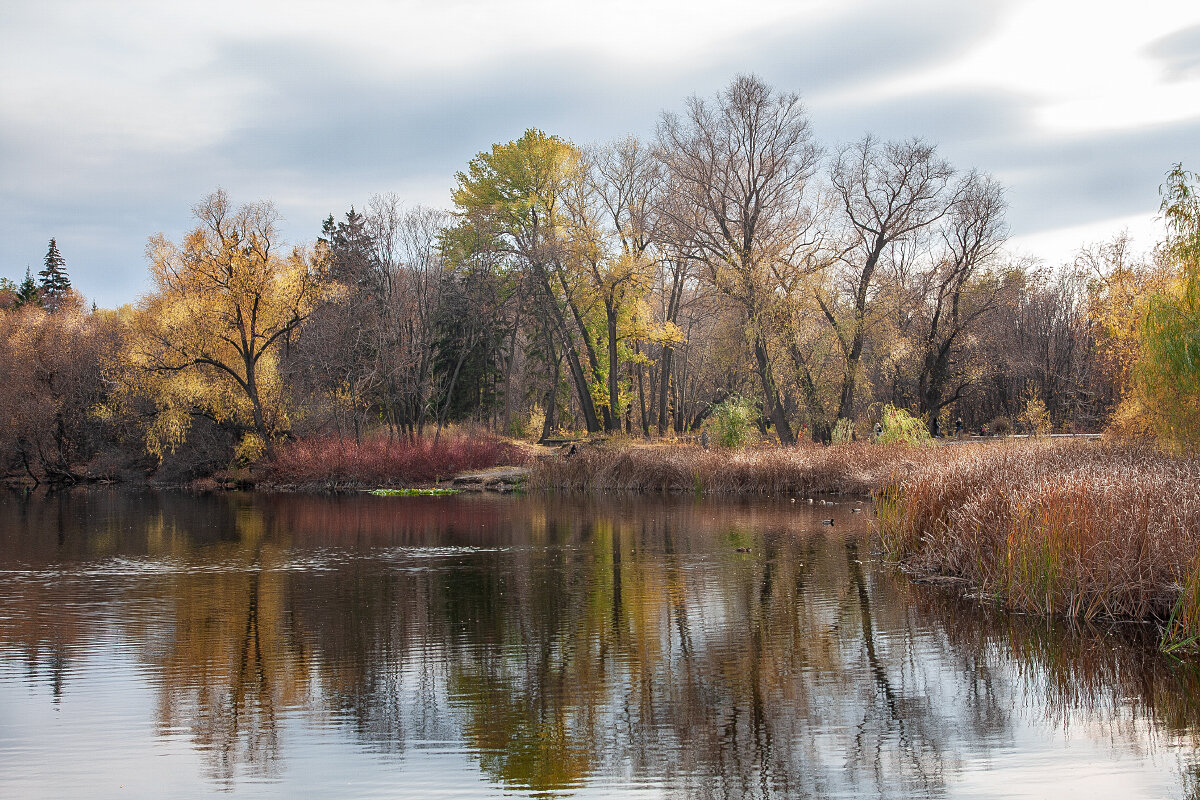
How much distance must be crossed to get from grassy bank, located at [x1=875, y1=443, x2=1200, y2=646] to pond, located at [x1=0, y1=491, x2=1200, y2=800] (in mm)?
437

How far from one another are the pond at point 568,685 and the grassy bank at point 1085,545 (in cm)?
44

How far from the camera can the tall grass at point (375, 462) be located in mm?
38000

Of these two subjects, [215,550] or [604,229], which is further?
[604,229]

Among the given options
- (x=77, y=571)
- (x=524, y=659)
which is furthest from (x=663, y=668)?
(x=77, y=571)

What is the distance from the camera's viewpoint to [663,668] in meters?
9.90

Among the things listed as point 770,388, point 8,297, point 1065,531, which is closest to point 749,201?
point 770,388

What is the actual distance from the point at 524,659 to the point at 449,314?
38910 mm

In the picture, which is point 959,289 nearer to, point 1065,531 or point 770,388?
point 770,388

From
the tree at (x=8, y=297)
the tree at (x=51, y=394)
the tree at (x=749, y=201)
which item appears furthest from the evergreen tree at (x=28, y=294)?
the tree at (x=749, y=201)

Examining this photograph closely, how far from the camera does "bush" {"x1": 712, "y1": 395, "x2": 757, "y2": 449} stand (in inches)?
1371

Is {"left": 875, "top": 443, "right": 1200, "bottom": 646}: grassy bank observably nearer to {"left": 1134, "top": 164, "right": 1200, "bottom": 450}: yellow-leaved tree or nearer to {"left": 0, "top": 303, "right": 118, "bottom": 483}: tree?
{"left": 1134, "top": 164, "right": 1200, "bottom": 450}: yellow-leaved tree

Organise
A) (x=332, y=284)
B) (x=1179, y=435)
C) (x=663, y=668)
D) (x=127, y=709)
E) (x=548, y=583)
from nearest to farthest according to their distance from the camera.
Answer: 1. (x=127, y=709)
2. (x=663, y=668)
3. (x=548, y=583)
4. (x=1179, y=435)
5. (x=332, y=284)

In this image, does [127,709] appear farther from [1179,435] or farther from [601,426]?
[601,426]

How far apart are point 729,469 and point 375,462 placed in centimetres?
1473
